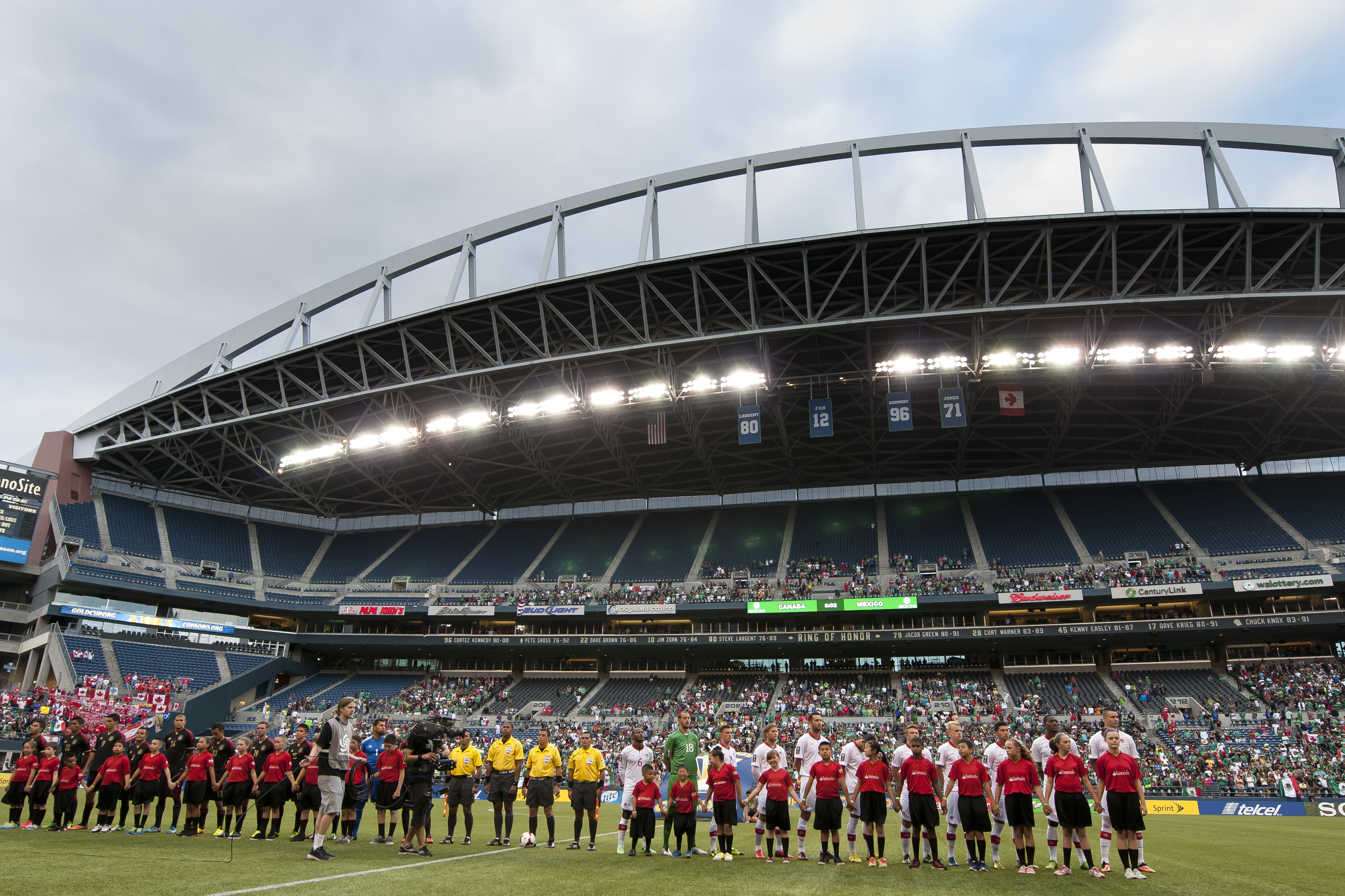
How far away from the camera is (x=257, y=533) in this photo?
55688 millimetres

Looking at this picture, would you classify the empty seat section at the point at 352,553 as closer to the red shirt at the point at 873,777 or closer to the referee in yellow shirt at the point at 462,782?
the referee in yellow shirt at the point at 462,782

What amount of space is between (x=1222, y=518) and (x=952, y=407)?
21.5 metres

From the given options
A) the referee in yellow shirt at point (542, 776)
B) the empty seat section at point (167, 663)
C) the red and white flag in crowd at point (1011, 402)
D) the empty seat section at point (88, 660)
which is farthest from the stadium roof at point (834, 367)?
the referee in yellow shirt at point (542, 776)

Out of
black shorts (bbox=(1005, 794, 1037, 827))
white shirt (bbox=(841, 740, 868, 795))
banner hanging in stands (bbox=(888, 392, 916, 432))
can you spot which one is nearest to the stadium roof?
banner hanging in stands (bbox=(888, 392, 916, 432))

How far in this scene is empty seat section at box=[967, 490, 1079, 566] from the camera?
43.9 metres

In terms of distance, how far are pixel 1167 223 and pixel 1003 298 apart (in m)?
6.81

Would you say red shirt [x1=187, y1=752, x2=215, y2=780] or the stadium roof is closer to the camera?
red shirt [x1=187, y1=752, x2=215, y2=780]

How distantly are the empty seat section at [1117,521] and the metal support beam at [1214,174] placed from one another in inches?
788

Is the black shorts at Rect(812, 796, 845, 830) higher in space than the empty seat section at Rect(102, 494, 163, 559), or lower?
lower

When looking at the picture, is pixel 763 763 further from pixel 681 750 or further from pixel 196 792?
pixel 196 792

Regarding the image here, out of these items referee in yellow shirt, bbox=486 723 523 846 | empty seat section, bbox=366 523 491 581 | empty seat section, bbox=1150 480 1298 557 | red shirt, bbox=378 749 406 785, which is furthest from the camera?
empty seat section, bbox=366 523 491 581

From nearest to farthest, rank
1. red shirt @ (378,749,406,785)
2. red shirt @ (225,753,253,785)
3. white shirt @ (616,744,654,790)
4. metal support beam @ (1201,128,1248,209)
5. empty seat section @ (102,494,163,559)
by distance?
1. white shirt @ (616,744,654,790)
2. red shirt @ (378,749,406,785)
3. red shirt @ (225,753,253,785)
4. metal support beam @ (1201,128,1248,209)
5. empty seat section @ (102,494,163,559)

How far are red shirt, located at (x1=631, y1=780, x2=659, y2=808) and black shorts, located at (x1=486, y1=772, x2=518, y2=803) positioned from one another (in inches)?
73.3

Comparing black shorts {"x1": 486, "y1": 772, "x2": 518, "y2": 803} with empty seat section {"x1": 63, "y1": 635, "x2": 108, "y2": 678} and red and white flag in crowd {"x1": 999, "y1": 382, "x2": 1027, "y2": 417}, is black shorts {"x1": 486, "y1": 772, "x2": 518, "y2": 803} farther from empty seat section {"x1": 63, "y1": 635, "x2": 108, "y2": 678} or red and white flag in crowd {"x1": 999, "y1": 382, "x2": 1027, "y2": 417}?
empty seat section {"x1": 63, "y1": 635, "x2": 108, "y2": 678}
